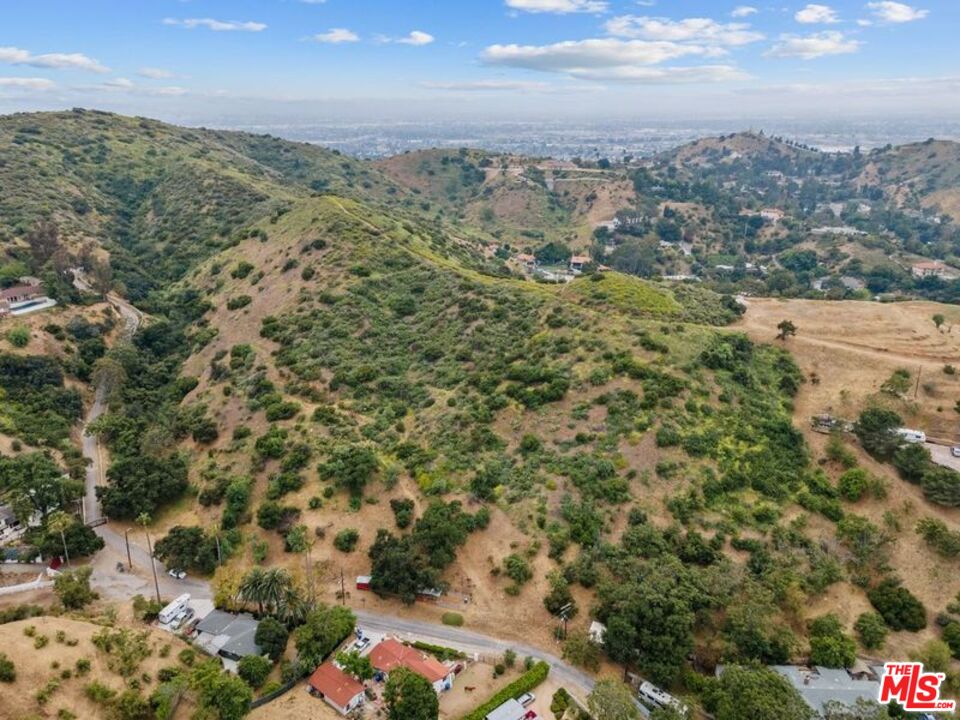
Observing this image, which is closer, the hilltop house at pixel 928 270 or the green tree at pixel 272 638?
the green tree at pixel 272 638

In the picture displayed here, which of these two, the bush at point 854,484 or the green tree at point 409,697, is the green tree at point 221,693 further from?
the bush at point 854,484

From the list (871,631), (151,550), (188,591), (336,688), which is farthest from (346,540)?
(871,631)

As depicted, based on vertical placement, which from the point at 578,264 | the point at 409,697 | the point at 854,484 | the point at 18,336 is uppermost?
the point at 18,336

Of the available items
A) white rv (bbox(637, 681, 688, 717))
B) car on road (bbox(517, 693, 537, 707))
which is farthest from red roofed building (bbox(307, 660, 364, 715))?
white rv (bbox(637, 681, 688, 717))

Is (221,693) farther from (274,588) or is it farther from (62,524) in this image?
(62,524)

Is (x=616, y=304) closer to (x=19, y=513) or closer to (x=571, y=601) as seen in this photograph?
(x=571, y=601)

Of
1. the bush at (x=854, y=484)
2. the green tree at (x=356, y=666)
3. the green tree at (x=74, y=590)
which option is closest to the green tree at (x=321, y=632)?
A: the green tree at (x=356, y=666)
